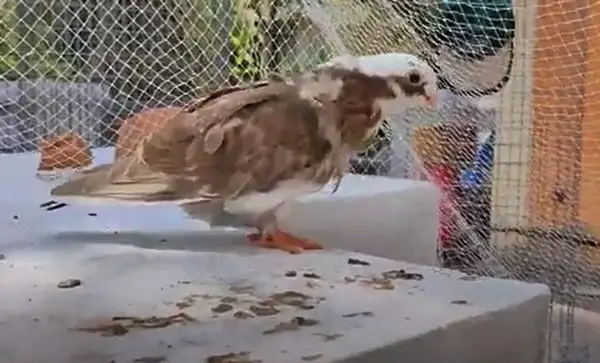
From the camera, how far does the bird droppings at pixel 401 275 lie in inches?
32.1

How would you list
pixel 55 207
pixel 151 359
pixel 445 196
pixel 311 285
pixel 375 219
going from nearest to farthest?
1. pixel 151 359
2. pixel 311 285
3. pixel 55 207
4. pixel 375 219
5. pixel 445 196

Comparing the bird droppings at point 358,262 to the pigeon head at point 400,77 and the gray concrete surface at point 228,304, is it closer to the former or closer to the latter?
the gray concrete surface at point 228,304

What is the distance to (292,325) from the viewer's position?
0.63 m

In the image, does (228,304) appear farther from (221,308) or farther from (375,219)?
(375,219)

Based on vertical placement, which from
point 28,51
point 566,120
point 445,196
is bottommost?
point 445,196

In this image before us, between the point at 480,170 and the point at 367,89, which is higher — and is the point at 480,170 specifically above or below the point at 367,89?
below

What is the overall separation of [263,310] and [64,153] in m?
0.69

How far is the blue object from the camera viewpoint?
1.47 metres

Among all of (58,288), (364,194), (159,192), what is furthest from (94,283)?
(364,194)

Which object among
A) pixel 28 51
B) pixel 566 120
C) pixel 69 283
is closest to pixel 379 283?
pixel 69 283

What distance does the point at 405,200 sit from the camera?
1229 mm

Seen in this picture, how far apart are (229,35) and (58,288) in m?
0.69

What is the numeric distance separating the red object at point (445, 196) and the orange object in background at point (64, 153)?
521mm

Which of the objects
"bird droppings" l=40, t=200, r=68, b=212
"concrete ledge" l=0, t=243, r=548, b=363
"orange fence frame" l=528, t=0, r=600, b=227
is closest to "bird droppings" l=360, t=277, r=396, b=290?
"concrete ledge" l=0, t=243, r=548, b=363
